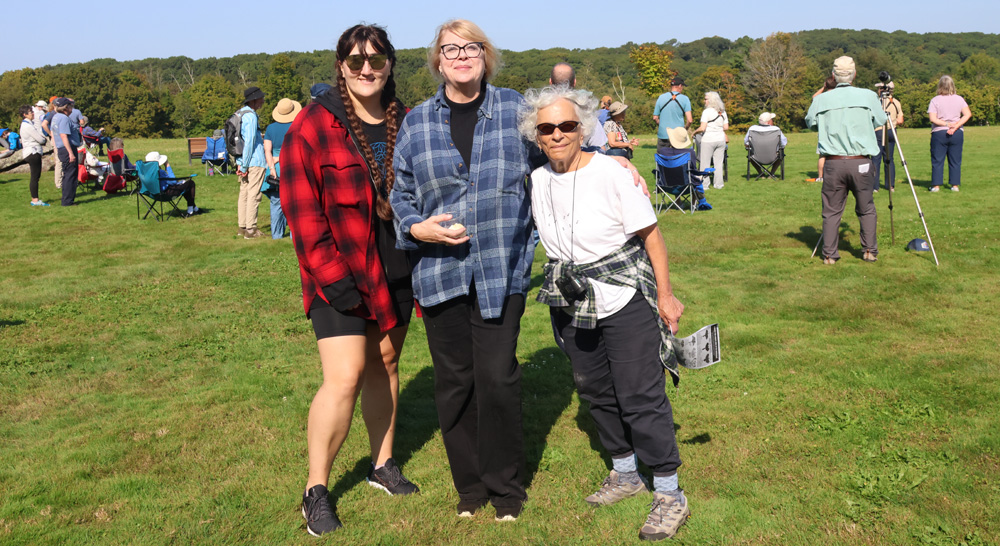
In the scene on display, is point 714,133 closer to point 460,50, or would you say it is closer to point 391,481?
point 391,481

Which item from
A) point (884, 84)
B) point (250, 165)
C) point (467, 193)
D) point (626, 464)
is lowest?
point (626, 464)

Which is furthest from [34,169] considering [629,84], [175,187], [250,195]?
[629,84]

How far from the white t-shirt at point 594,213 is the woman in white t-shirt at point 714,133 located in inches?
479

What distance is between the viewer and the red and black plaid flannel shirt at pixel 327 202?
10.5 ft

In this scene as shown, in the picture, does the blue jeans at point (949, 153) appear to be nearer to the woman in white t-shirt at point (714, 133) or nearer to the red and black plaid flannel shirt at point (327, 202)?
the woman in white t-shirt at point (714, 133)

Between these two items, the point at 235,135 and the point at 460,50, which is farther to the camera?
the point at 235,135

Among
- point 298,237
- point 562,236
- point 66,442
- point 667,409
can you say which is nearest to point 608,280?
point 562,236

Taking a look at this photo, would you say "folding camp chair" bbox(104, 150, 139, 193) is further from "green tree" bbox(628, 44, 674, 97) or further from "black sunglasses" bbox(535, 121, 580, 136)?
"green tree" bbox(628, 44, 674, 97)

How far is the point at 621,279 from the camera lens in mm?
3293

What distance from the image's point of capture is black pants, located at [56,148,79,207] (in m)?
15.3

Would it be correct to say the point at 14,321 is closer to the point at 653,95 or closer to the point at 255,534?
the point at 255,534

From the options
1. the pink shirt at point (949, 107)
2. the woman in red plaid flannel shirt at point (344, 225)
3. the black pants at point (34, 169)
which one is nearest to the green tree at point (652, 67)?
the pink shirt at point (949, 107)

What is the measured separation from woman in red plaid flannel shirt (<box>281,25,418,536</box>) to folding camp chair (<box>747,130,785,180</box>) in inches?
567

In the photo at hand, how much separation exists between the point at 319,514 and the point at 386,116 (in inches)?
69.4
